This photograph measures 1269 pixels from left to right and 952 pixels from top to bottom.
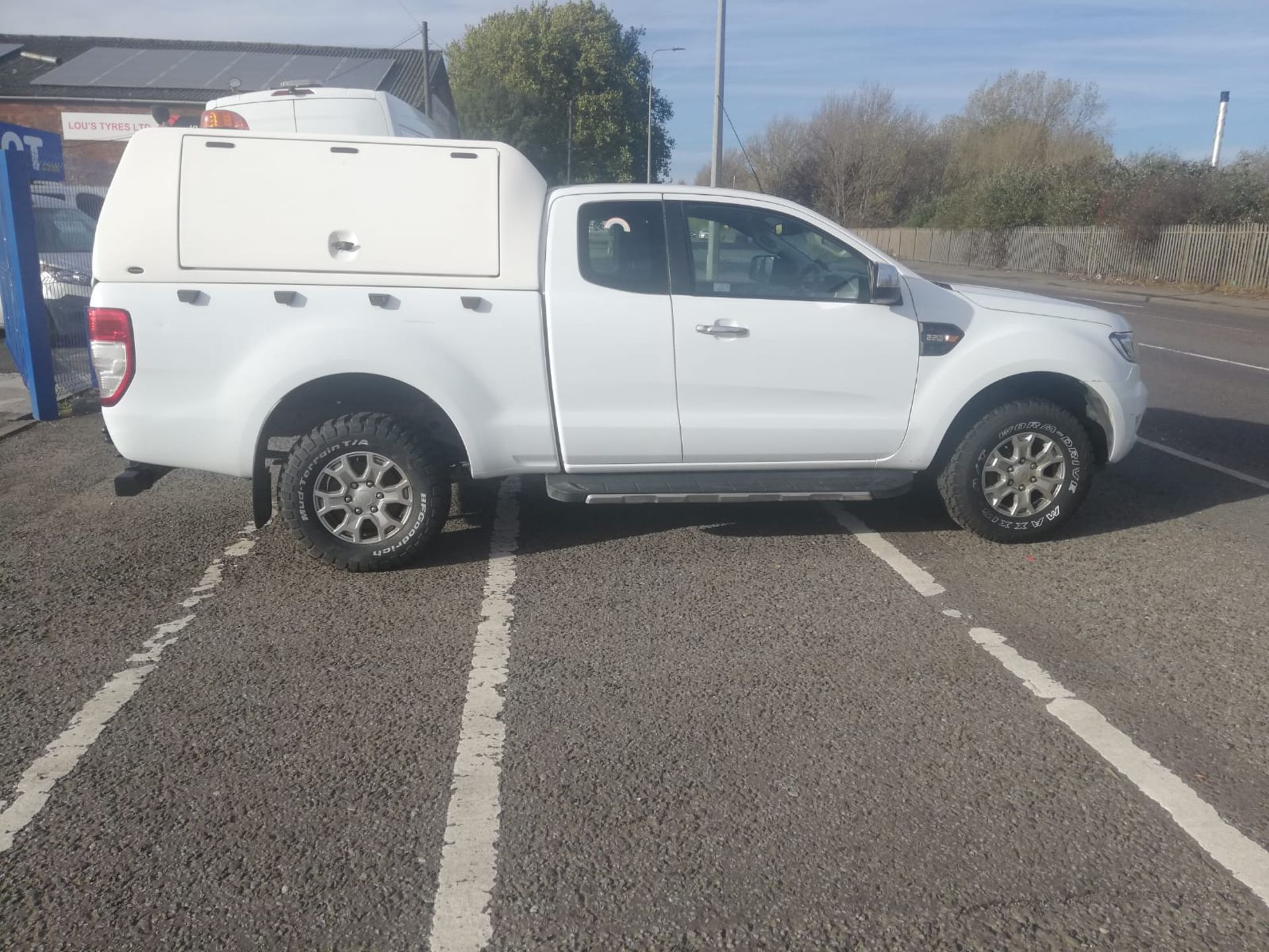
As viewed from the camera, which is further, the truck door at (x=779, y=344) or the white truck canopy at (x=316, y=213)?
the truck door at (x=779, y=344)

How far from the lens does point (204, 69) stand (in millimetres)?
32188

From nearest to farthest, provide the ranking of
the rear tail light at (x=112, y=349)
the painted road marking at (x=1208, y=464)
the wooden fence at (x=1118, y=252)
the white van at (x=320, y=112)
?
the rear tail light at (x=112, y=349) → the painted road marking at (x=1208, y=464) → the white van at (x=320, y=112) → the wooden fence at (x=1118, y=252)

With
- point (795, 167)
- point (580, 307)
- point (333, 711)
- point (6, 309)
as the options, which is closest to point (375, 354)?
point (580, 307)

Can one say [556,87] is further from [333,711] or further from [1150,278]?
[333,711]

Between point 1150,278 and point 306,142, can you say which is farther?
point 1150,278

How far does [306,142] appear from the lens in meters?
5.34

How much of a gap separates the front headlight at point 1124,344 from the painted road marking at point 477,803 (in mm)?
3622

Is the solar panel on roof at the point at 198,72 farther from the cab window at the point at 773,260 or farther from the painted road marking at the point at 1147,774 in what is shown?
the painted road marking at the point at 1147,774

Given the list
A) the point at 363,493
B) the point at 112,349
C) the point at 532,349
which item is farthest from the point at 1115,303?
the point at 112,349

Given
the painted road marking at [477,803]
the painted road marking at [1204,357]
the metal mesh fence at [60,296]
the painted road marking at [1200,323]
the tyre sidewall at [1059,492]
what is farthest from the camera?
the painted road marking at [1200,323]

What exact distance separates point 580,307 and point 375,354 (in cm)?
104

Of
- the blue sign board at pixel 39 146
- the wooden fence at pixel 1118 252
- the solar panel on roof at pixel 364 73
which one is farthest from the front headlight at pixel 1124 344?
the solar panel on roof at pixel 364 73

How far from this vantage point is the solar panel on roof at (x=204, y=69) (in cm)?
3045

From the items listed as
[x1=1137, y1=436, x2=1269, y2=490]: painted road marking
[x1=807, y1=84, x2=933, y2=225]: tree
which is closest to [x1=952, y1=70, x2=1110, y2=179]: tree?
[x1=807, y1=84, x2=933, y2=225]: tree
